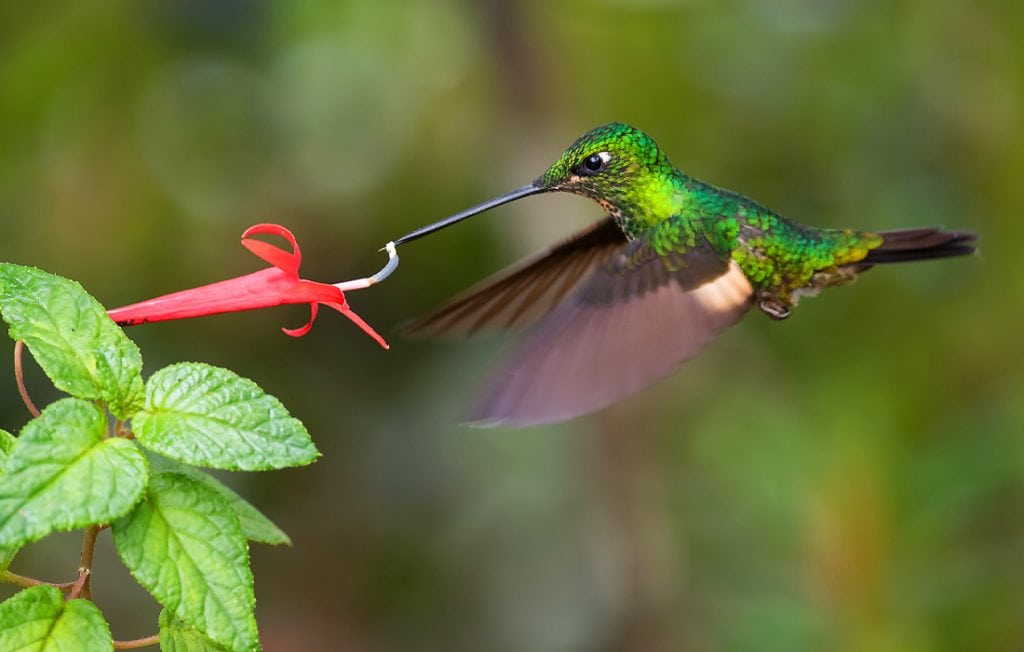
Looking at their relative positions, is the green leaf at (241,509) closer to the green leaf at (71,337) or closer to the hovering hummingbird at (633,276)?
the green leaf at (71,337)

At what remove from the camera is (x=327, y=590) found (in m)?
3.55

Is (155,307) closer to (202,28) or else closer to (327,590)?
(202,28)

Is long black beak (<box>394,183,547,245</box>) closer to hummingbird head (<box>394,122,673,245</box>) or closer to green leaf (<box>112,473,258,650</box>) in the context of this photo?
hummingbird head (<box>394,122,673,245</box>)

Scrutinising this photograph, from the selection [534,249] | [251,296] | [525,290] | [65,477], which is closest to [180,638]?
[65,477]

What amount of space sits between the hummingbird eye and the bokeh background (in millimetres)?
1251

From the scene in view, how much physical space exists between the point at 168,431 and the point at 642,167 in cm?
85

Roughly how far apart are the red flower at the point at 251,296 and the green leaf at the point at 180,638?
0.30 meters

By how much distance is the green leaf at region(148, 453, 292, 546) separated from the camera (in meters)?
1.17

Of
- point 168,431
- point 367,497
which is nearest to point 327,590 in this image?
point 367,497

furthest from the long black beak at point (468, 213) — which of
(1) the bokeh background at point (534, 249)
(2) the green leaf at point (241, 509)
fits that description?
(1) the bokeh background at point (534, 249)

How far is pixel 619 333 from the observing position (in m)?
1.45

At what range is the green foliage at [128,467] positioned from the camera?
37.4 inches

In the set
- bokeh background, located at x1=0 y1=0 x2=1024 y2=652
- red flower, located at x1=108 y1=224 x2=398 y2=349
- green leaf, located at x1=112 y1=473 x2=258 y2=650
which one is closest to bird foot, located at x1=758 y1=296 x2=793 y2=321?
red flower, located at x1=108 y1=224 x2=398 y2=349

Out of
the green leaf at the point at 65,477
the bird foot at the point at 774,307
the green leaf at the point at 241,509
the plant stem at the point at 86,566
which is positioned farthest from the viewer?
the bird foot at the point at 774,307
